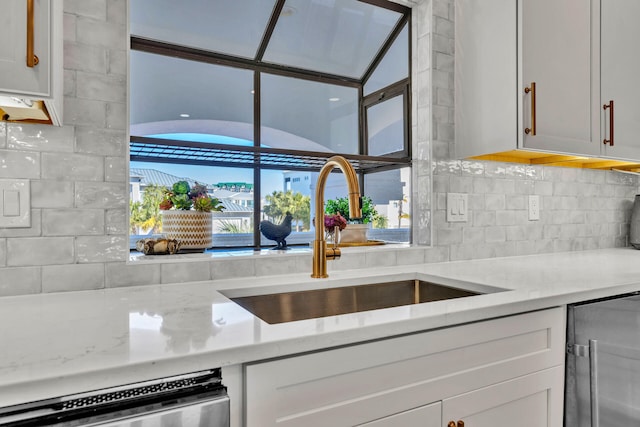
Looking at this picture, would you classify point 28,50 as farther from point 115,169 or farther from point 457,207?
point 457,207

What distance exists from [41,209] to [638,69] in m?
2.62

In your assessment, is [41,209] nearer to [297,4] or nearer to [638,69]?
→ [297,4]

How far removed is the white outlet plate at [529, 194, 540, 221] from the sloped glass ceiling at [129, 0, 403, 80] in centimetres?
112

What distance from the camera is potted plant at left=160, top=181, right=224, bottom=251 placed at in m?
1.42

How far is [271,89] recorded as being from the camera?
186cm

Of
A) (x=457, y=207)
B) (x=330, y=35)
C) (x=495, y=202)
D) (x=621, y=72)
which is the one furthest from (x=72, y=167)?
(x=621, y=72)

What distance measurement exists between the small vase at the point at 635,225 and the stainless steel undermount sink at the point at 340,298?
1745 millimetres

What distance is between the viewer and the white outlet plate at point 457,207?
71.9 inches

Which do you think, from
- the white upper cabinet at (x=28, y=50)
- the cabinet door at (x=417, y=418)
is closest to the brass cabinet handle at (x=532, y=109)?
the cabinet door at (x=417, y=418)

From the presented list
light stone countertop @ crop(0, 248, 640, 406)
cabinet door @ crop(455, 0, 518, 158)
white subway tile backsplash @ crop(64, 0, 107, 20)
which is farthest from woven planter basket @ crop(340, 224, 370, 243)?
white subway tile backsplash @ crop(64, 0, 107, 20)

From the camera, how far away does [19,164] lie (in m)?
1.11

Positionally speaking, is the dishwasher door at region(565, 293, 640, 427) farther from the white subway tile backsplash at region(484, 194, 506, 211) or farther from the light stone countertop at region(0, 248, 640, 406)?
the white subway tile backsplash at region(484, 194, 506, 211)

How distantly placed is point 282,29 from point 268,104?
0.36m

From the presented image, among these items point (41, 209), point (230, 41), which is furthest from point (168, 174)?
point (230, 41)
